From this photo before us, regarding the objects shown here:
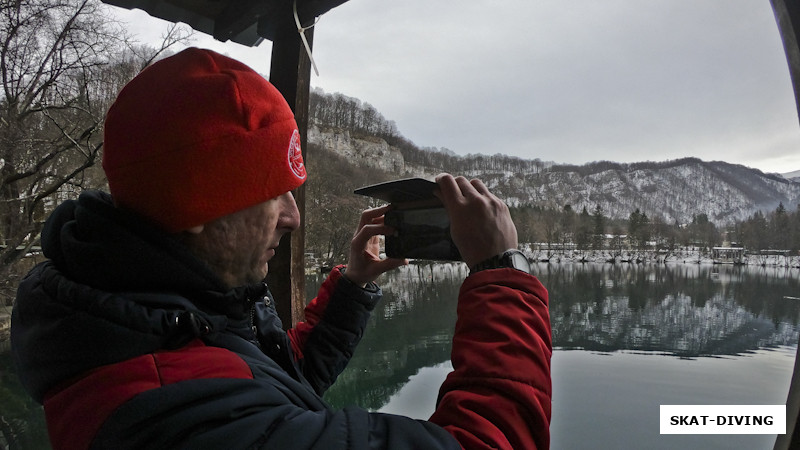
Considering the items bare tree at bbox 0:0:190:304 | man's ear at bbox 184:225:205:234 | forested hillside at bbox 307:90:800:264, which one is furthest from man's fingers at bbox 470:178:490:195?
bare tree at bbox 0:0:190:304

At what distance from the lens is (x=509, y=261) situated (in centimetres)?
47

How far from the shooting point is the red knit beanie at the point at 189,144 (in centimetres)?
44

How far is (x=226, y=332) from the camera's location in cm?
48

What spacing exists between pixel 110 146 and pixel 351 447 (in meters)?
0.41

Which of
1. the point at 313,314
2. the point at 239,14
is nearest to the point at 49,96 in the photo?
the point at 239,14

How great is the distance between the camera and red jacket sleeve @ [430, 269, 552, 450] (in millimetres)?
382

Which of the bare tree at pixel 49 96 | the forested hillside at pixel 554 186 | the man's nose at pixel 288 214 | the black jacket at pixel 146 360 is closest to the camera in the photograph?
the black jacket at pixel 146 360

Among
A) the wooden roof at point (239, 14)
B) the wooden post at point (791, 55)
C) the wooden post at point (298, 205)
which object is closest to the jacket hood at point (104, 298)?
the wooden post at point (791, 55)

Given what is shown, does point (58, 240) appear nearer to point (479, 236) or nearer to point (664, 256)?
point (479, 236)

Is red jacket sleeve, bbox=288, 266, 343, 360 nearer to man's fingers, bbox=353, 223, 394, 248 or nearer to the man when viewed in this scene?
man's fingers, bbox=353, 223, 394, 248

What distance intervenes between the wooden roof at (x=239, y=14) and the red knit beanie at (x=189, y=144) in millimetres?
982

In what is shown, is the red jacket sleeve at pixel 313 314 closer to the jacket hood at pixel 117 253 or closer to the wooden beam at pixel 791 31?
the jacket hood at pixel 117 253

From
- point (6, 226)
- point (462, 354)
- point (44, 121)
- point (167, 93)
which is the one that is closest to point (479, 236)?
point (462, 354)

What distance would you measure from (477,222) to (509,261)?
0.06 metres
